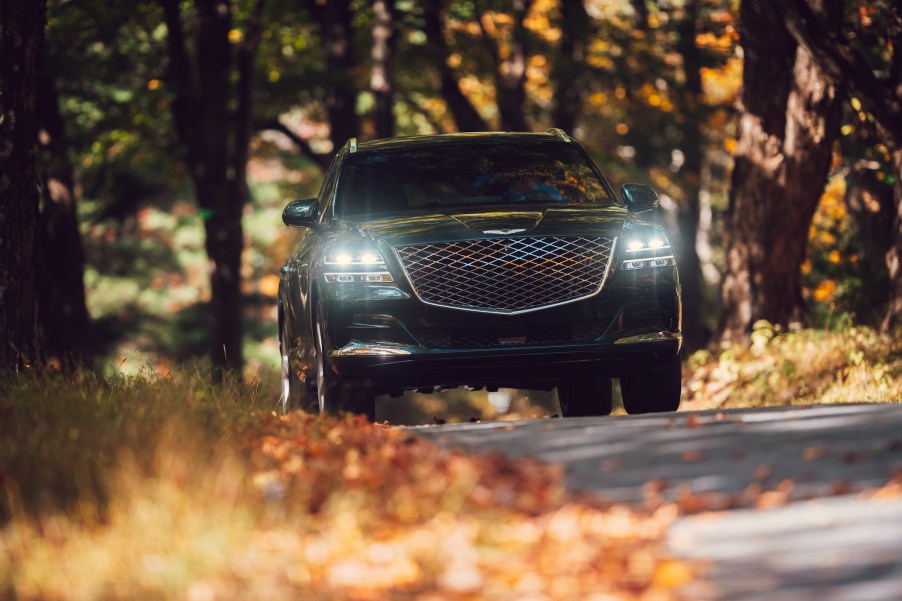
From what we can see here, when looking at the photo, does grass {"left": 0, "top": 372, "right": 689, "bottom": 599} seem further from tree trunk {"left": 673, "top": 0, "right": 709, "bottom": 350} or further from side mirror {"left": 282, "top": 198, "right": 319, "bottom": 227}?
tree trunk {"left": 673, "top": 0, "right": 709, "bottom": 350}

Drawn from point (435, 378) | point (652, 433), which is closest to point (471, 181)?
point (435, 378)

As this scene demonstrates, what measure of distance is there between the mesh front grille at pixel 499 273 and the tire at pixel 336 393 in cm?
76

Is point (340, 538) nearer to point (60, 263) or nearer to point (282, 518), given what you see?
point (282, 518)

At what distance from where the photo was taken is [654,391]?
10.3 m

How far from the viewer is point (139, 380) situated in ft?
33.1

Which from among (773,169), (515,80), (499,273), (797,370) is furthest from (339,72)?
(499,273)

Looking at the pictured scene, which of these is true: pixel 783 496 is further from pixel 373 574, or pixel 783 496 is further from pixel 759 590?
pixel 373 574

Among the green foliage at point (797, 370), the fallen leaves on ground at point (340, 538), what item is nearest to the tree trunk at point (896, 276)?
the green foliage at point (797, 370)

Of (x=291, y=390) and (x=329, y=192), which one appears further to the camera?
(x=291, y=390)

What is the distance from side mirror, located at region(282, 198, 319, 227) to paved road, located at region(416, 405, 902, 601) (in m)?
1.97

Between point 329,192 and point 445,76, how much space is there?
1686cm

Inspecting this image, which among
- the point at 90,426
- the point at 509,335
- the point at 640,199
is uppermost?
the point at 640,199

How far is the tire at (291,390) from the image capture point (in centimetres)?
1092

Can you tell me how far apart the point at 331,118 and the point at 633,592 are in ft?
72.3
